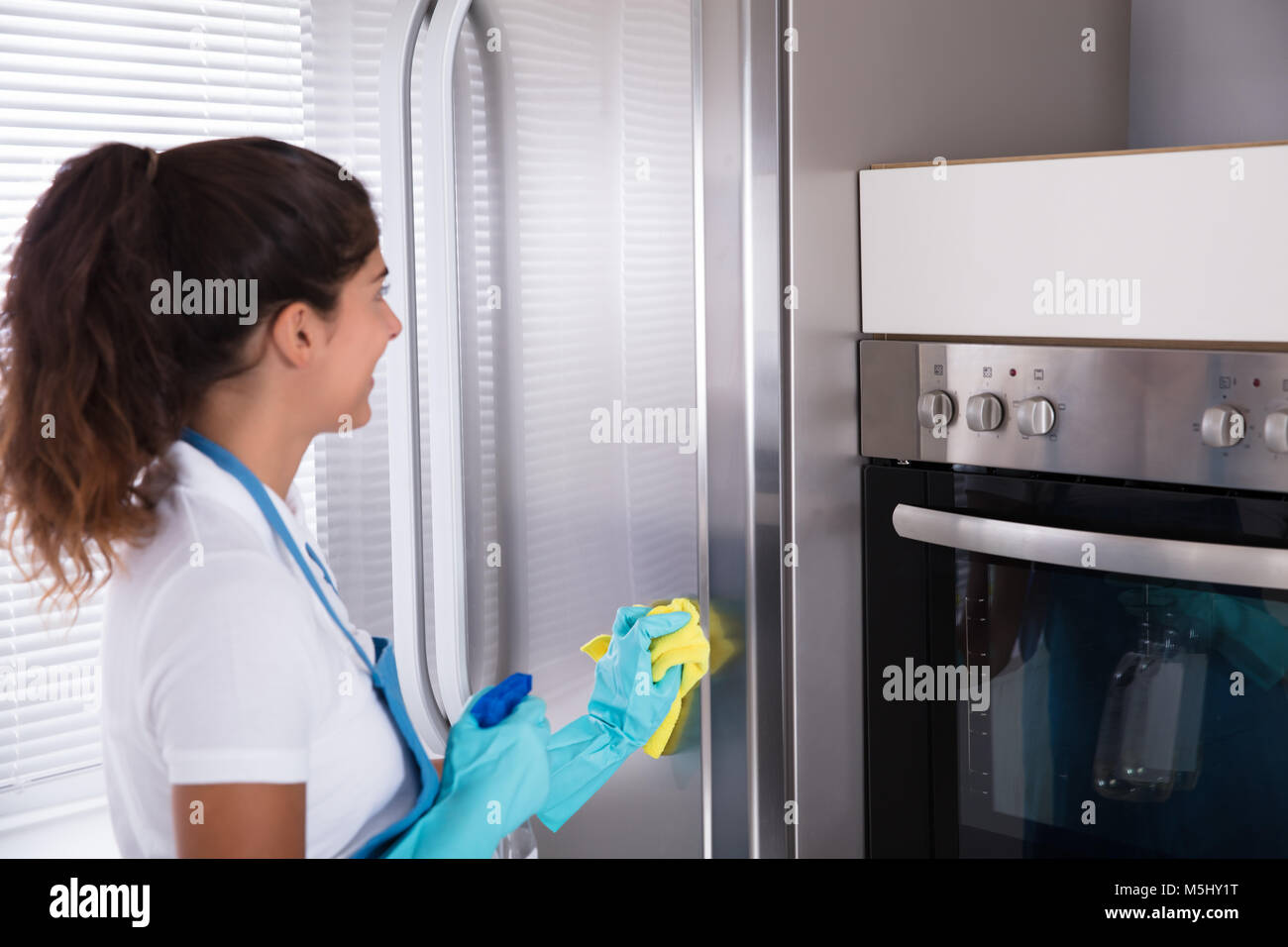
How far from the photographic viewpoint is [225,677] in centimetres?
76

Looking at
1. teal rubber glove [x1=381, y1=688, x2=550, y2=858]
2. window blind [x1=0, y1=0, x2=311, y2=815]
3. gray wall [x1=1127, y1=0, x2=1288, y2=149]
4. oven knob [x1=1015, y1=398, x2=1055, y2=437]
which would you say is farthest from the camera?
gray wall [x1=1127, y1=0, x2=1288, y2=149]

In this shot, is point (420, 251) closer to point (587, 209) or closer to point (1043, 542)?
point (587, 209)

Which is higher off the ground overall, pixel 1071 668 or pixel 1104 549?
pixel 1104 549

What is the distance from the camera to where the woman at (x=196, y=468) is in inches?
30.3

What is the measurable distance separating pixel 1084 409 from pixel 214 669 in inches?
30.2

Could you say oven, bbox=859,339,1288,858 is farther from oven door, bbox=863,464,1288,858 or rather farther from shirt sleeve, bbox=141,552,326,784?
shirt sleeve, bbox=141,552,326,784

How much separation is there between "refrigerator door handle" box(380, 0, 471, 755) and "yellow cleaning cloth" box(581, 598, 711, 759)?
0.50 feet

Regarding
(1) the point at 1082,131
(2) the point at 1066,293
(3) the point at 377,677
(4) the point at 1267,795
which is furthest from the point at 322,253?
(1) the point at 1082,131

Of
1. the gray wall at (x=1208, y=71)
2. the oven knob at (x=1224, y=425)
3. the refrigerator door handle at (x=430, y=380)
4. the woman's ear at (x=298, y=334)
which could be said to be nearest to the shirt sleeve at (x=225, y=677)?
the woman's ear at (x=298, y=334)

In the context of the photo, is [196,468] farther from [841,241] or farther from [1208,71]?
[1208,71]

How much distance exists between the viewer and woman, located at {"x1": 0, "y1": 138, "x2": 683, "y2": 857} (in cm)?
77

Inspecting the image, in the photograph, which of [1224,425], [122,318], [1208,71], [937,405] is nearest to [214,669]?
[122,318]

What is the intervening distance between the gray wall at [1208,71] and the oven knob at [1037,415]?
2.26 ft

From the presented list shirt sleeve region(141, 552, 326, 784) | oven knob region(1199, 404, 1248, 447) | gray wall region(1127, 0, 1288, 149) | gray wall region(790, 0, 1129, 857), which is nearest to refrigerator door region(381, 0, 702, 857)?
gray wall region(790, 0, 1129, 857)
